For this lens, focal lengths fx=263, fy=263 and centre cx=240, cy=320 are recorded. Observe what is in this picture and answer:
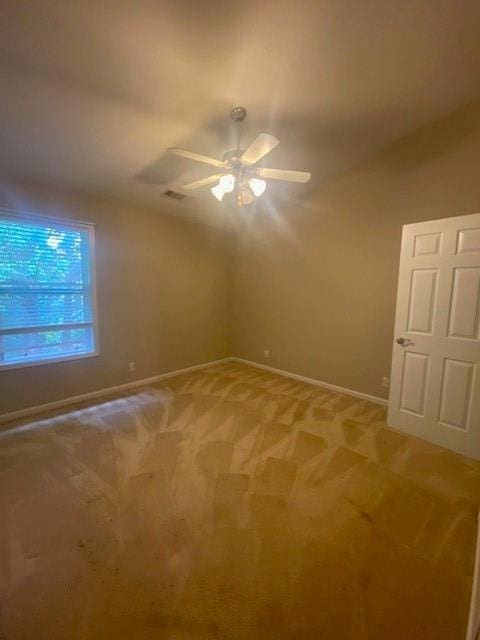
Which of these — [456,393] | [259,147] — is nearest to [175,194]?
[259,147]

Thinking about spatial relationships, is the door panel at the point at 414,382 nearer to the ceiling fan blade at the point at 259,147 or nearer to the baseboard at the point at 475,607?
the baseboard at the point at 475,607

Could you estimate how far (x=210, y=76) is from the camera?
6.23 feet

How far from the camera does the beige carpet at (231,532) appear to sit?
A: 1.17 metres

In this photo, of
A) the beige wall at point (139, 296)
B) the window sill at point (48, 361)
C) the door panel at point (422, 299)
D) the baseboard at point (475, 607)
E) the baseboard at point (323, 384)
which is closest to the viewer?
the baseboard at point (475, 607)

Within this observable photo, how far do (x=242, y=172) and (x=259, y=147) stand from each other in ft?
0.96

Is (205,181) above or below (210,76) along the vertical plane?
below

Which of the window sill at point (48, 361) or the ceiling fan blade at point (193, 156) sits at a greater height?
the ceiling fan blade at point (193, 156)

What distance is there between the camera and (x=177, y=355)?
14.0ft

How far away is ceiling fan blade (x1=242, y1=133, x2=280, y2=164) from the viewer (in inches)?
67.4

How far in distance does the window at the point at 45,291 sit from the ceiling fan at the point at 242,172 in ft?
5.86

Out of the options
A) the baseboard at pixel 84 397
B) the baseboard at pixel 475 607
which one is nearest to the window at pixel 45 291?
the baseboard at pixel 84 397

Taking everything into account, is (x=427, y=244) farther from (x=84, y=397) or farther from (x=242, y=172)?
(x=84, y=397)

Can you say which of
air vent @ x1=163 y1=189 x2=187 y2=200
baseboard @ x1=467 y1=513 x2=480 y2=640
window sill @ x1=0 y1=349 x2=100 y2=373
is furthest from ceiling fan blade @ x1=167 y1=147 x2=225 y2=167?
baseboard @ x1=467 y1=513 x2=480 y2=640

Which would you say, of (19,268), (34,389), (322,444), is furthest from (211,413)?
(19,268)
